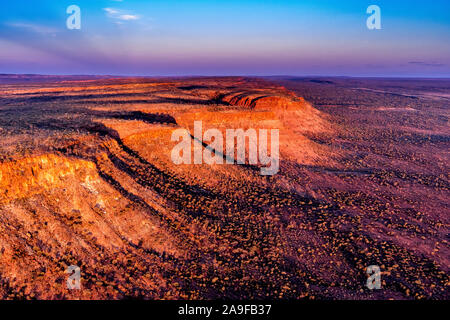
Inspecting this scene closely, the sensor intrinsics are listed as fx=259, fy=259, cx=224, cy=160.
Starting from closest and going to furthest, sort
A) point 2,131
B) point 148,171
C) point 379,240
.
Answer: point 379,240, point 2,131, point 148,171

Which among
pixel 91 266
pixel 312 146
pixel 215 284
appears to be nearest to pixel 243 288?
pixel 215 284

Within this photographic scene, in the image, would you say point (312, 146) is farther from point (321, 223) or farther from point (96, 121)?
point (96, 121)

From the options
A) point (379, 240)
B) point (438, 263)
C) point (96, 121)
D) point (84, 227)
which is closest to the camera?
point (84, 227)

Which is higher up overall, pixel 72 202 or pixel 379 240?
pixel 72 202

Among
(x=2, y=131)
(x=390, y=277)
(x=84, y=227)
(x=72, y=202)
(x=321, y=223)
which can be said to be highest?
(x=2, y=131)

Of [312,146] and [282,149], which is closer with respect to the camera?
[282,149]

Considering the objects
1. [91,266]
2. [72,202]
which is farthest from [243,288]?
[72,202]

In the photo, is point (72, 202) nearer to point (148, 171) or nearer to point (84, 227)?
point (84, 227)
